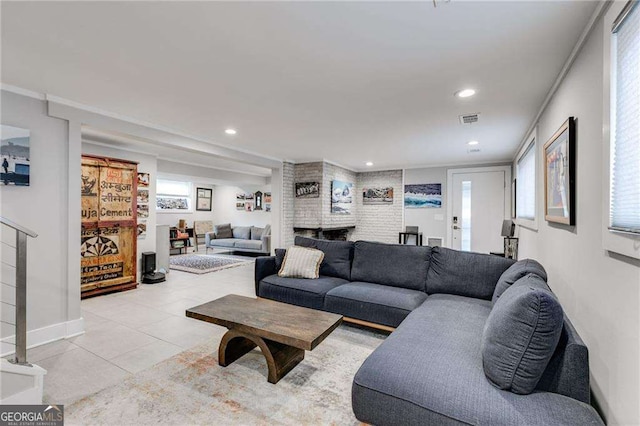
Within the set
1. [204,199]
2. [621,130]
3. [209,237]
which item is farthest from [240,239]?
[621,130]

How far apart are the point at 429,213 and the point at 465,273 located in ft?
12.8

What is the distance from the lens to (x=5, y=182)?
98.4 inches

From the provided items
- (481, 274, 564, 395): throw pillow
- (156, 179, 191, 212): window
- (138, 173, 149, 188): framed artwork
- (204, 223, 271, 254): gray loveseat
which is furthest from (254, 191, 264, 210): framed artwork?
(481, 274, 564, 395): throw pillow

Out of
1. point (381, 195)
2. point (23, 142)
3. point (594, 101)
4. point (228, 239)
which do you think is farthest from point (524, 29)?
point (228, 239)

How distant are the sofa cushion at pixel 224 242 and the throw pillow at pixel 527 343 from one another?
764cm

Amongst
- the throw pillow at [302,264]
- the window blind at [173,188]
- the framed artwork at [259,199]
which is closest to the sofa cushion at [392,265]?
the throw pillow at [302,264]

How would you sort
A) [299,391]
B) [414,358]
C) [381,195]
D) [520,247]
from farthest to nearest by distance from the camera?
[381,195] → [520,247] → [299,391] → [414,358]

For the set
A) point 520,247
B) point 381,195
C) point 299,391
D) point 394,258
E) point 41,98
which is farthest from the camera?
point 381,195

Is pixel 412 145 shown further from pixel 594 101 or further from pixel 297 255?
pixel 594 101

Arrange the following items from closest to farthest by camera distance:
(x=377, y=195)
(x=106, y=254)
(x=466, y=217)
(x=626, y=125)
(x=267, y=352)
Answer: (x=626, y=125) < (x=267, y=352) < (x=106, y=254) < (x=466, y=217) < (x=377, y=195)

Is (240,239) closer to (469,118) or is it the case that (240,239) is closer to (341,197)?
(341,197)

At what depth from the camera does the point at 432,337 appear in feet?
5.96

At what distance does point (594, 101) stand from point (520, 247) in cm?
344

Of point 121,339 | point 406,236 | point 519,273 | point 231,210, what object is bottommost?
point 121,339
